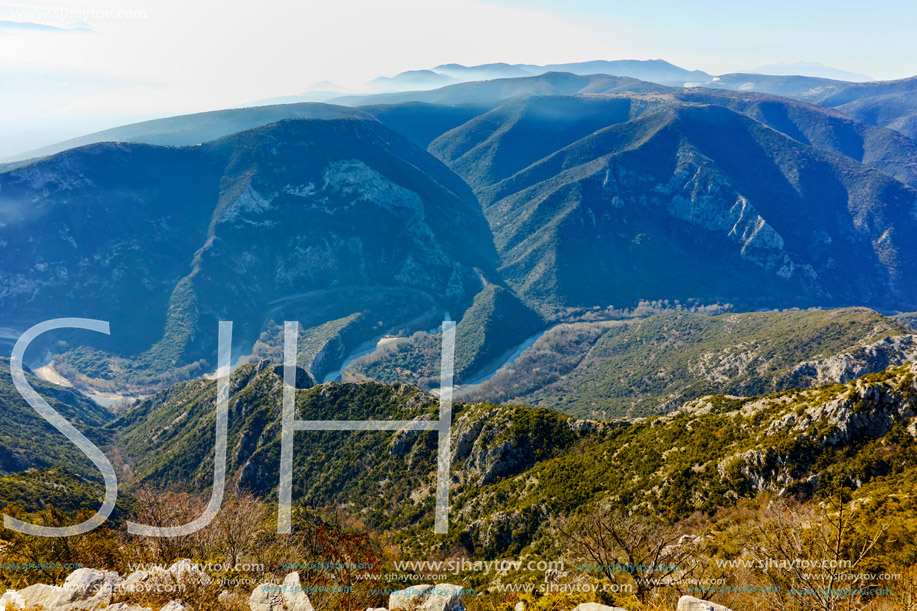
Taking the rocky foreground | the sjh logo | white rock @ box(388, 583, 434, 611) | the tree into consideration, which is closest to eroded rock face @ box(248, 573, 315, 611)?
the rocky foreground

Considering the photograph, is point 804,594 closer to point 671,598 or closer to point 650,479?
point 671,598

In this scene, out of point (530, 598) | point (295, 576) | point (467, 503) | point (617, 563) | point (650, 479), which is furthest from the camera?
point (467, 503)

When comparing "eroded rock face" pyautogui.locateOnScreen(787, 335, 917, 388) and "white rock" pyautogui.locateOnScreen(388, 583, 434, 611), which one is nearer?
"white rock" pyautogui.locateOnScreen(388, 583, 434, 611)

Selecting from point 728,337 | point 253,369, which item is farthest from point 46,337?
point 728,337

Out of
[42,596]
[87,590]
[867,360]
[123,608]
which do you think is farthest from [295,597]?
[867,360]

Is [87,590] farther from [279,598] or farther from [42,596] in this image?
[279,598]

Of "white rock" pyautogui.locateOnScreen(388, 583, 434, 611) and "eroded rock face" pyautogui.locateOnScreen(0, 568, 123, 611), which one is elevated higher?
"eroded rock face" pyautogui.locateOnScreen(0, 568, 123, 611)

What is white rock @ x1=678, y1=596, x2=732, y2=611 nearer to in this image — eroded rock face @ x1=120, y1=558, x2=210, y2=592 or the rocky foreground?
the rocky foreground

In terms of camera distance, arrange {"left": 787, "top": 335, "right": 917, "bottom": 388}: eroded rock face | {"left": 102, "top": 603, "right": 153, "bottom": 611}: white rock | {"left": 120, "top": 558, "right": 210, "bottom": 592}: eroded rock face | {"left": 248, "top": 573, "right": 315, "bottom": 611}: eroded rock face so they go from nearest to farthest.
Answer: {"left": 102, "top": 603, "right": 153, "bottom": 611}: white rock < {"left": 120, "top": 558, "right": 210, "bottom": 592}: eroded rock face < {"left": 248, "top": 573, "right": 315, "bottom": 611}: eroded rock face < {"left": 787, "top": 335, "right": 917, "bottom": 388}: eroded rock face
